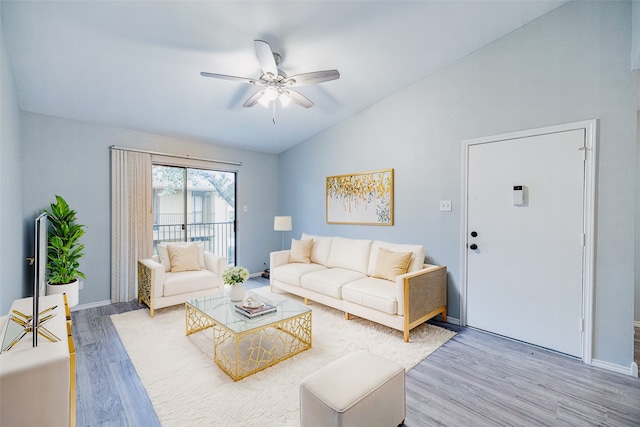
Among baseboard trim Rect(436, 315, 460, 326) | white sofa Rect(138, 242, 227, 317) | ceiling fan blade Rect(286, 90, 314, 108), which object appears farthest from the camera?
white sofa Rect(138, 242, 227, 317)

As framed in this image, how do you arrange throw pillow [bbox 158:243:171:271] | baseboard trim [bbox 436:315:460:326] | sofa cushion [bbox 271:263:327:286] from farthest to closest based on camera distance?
sofa cushion [bbox 271:263:327:286] < throw pillow [bbox 158:243:171:271] < baseboard trim [bbox 436:315:460:326]

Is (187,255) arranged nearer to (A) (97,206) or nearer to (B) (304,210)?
(A) (97,206)

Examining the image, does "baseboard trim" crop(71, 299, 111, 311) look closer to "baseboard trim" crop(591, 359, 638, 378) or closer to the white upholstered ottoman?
the white upholstered ottoman

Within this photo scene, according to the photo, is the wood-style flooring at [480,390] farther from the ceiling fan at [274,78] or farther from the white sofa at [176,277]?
the ceiling fan at [274,78]

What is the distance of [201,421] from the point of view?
179 cm

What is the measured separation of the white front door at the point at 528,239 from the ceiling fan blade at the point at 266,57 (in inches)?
90.3

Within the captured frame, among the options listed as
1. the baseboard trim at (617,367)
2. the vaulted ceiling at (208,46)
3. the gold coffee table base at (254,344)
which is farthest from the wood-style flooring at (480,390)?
the vaulted ceiling at (208,46)

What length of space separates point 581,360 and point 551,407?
94 cm

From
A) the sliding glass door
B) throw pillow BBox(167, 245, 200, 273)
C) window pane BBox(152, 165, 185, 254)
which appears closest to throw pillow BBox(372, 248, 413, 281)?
throw pillow BBox(167, 245, 200, 273)

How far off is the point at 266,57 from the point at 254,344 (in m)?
2.56

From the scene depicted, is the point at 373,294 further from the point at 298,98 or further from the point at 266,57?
the point at 266,57

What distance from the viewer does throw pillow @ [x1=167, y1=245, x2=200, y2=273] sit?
3889 mm

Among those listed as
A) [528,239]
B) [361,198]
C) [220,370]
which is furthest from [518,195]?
[220,370]

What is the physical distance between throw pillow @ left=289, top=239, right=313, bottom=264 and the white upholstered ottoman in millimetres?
2740
